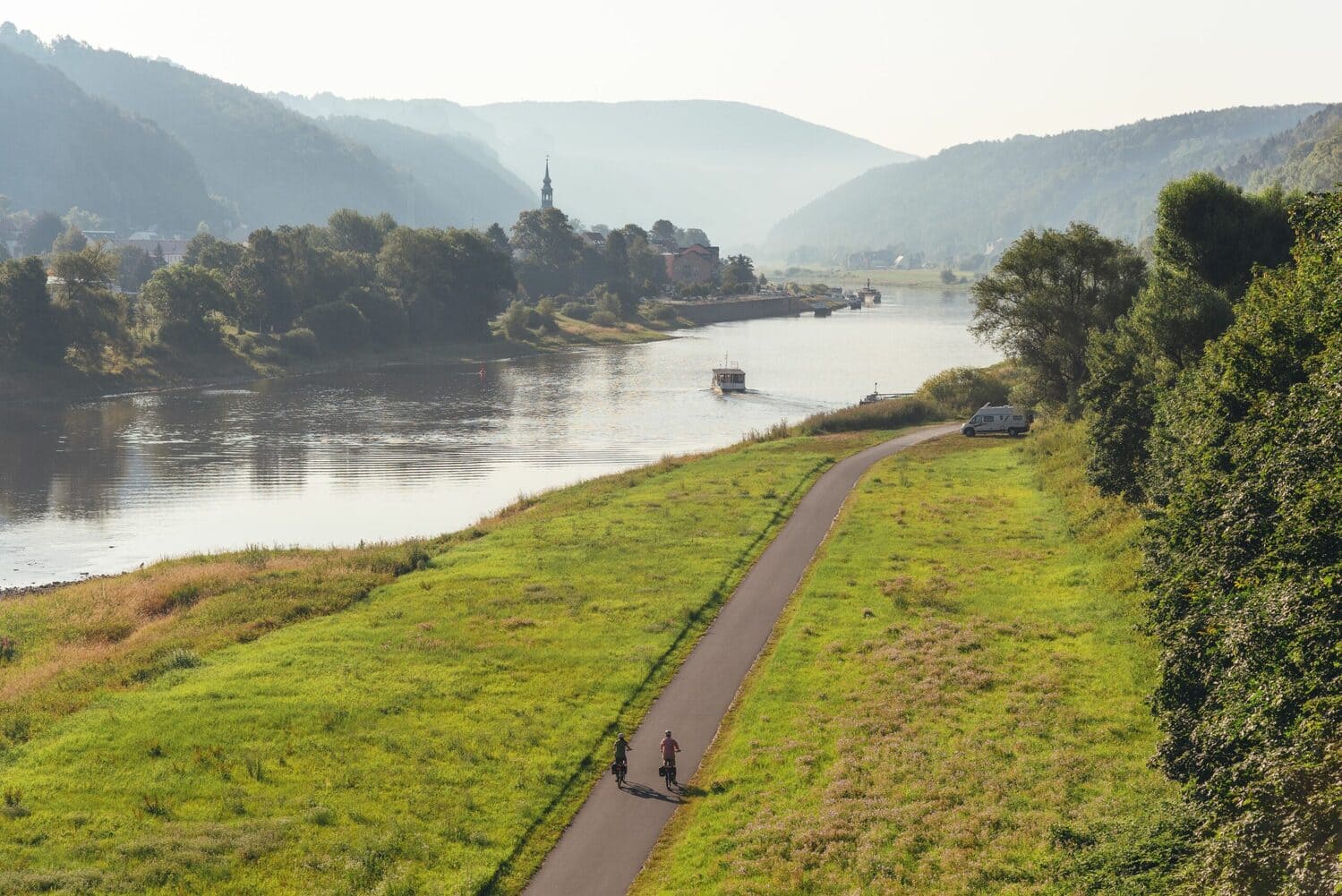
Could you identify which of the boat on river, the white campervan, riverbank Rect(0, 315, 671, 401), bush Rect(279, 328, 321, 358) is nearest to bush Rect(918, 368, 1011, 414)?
the white campervan

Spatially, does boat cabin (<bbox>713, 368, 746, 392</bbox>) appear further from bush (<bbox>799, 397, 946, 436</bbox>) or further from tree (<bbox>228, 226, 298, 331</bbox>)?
tree (<bbox>228, 226, 298, 331</bbox>)

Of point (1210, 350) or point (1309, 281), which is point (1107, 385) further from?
point (1309, 281)

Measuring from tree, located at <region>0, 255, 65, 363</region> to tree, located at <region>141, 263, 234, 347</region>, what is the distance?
16.7m

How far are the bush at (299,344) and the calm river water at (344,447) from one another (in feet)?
26.7

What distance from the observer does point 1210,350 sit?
39.1 meters

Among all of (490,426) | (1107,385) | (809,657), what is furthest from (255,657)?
(490,426)

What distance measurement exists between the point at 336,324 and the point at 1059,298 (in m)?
115

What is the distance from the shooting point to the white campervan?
303 feet

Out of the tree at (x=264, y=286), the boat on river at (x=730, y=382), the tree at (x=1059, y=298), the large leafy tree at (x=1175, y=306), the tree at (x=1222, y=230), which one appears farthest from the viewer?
the tree at (x=264, y=286)

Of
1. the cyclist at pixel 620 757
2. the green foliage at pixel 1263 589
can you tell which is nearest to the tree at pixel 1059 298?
the green foliage at pixel 1263 589

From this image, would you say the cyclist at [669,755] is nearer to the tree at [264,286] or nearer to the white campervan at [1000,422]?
the white campervan at [1000,422]

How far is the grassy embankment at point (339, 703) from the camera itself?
2667cm

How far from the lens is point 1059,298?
8156 cm

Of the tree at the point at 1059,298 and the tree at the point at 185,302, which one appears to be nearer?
the tree at the point at 1059,298
